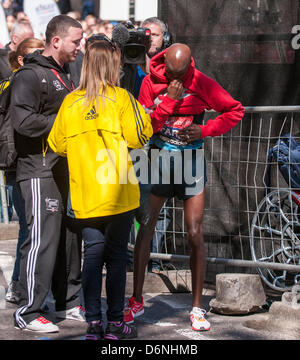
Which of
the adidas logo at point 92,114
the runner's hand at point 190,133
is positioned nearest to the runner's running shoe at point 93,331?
the adidas logo at point 92,114

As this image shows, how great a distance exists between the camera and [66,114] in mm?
4375

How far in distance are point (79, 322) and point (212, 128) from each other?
1672 millimetres

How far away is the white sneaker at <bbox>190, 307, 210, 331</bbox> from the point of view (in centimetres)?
477

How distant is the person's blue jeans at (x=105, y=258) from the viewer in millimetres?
4352

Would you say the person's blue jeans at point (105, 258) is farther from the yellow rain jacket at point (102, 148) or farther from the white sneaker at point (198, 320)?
the white sneaker at point (198, 320)

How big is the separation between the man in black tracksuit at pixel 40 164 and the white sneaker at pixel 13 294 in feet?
2.60

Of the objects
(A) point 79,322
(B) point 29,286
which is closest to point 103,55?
(B) point 29,286

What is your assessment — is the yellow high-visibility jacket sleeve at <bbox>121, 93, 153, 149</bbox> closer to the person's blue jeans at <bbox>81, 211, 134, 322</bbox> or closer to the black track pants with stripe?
the person's blue jeans at <bbox>81, 211, 134, 322</bbox>

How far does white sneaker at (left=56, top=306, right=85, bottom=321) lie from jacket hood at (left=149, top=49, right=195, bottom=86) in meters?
1.74

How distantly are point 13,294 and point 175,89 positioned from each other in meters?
2.18

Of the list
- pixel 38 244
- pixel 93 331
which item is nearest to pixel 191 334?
pixel 93 331

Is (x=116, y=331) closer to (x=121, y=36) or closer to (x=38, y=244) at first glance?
(x=38, y=244)

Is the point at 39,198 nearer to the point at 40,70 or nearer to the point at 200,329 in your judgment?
the point at 40,70

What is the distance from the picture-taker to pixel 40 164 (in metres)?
4.72
